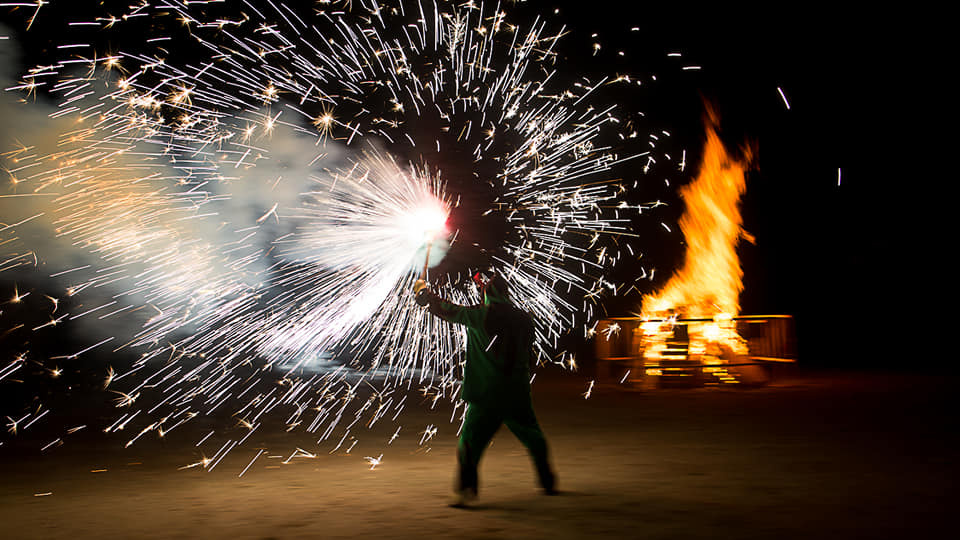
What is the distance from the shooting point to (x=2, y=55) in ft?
32.3

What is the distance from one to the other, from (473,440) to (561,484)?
1.03 m

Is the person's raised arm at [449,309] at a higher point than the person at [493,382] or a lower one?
higher

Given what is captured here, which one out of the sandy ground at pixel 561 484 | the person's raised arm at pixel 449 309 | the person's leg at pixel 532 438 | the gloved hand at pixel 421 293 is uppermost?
the gloved hand at pixel 421 293

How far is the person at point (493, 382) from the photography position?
6.54 m

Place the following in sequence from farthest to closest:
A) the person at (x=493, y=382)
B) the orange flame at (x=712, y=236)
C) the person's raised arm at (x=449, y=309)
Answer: the orange flame at (x=712, y=236) → the person's raised arm at (x=449, y=309) → the person at (x=493, y=382)

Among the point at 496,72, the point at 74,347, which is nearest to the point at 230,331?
the point at 74,347

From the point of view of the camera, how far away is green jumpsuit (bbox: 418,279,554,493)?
6547 millimetres

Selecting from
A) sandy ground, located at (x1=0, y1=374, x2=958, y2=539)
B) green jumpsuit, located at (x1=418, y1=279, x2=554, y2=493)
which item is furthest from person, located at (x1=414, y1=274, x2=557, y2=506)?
sandy ground, located at (x1=0, y1=374, x2=958, y2=539)

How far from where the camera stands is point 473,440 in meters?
6.50

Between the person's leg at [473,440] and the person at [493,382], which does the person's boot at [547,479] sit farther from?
the person's leg at [473,440]

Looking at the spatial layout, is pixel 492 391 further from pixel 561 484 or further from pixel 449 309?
pixel 561 484

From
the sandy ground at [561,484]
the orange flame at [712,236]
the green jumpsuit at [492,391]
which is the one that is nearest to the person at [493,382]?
the green jumpsuit at [492,391]

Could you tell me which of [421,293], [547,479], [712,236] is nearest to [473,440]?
[547,479]

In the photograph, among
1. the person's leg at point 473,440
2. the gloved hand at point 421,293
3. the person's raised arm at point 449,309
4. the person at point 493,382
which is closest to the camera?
the person's leg at point 473,440
